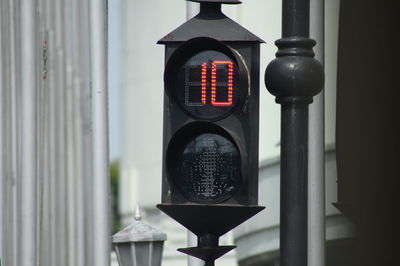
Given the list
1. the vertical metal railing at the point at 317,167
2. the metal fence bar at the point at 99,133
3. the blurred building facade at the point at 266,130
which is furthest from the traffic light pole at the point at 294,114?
the metal fence bar at the point at 99,133

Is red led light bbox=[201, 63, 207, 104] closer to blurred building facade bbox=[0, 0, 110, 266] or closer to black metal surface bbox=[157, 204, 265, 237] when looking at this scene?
black metal surface bbox=[157, 204, 265, 237]

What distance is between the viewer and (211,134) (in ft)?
18.4

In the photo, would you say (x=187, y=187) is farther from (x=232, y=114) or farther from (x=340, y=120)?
(x=340, y=120)

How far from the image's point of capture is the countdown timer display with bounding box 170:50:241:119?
5.59 meters

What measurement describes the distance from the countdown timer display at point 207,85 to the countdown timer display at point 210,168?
135 mm

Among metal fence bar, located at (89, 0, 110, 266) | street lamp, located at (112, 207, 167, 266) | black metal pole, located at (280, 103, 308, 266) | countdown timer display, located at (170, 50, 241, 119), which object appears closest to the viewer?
black metal pole, located at (280, 103, 308, 266)

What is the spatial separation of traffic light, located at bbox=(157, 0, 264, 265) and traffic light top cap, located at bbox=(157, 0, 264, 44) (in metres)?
0.01

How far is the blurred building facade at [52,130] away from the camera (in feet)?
37.0

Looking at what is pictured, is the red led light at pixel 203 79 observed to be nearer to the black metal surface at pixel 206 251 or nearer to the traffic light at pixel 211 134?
the traffic light at pixel 211 134

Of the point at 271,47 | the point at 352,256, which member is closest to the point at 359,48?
the point at 271,47

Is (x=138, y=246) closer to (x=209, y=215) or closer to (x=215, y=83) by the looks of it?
(x=209, y=215)

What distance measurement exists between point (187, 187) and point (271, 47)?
5.56 metres

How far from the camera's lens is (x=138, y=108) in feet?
59.8

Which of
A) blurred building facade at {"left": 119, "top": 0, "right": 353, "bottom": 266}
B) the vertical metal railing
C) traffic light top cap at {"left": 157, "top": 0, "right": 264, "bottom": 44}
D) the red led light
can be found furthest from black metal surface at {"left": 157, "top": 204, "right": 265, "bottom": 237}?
blurred building facade at {"left": 119, "top": 0, "right": 353, "bottom": 266}
